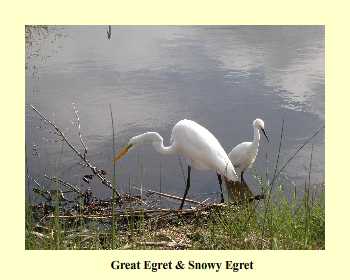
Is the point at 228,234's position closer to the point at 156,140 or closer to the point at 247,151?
the point at 156,140

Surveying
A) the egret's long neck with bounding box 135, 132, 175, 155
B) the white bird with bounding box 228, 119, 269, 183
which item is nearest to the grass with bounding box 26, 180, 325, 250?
the egret's long neck with bounding box 135, 132, 175, 155

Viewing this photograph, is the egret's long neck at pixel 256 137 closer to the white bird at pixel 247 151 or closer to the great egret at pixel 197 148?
the white bird at pixel 247 151

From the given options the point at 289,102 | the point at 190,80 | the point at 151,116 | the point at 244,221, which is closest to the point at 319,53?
the point at 289,102

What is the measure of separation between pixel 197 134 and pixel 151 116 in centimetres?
150

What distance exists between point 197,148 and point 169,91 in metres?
2.05

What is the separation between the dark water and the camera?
6105 millimetres

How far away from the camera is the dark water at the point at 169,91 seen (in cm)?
611

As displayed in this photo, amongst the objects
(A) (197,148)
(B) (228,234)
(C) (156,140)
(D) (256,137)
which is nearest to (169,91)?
(D) (256,137)

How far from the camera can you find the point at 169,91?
Result: 283 inches

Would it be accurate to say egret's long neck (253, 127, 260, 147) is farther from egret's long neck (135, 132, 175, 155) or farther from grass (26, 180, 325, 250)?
grass (26, 180, 325, 250)

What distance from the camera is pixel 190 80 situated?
729cm

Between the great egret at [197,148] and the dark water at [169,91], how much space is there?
48 centimetres

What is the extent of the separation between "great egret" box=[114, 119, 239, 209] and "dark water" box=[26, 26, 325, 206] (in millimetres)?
482

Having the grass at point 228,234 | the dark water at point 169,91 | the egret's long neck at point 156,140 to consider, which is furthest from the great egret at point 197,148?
the grass at point 228,234
